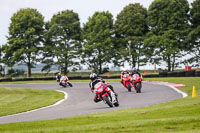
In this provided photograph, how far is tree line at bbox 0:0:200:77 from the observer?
61875 mm

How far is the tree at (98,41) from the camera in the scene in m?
66.5

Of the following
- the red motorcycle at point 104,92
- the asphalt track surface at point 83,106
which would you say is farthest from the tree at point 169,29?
the red motorcycle at point 104,92

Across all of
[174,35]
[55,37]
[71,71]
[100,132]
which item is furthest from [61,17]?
[100,132]

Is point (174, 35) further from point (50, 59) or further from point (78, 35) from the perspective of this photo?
point (50, 59)

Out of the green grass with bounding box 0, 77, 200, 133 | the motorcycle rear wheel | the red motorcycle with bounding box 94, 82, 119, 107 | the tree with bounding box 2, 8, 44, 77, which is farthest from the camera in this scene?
the tree with bounding box 2, 8, 44, 77

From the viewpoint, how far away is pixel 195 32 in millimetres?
59750

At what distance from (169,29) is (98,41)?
11.7 m

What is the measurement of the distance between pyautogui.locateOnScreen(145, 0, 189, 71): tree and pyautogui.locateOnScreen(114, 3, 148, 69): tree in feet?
8.37

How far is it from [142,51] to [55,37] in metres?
15.5

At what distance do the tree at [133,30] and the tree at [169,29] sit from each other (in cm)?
255

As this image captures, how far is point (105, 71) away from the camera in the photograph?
69562 millimetres

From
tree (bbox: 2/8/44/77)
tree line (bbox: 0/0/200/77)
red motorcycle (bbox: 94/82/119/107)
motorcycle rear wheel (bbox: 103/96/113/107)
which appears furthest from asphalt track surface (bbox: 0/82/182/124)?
tree (bbox: 2/8/44/77)

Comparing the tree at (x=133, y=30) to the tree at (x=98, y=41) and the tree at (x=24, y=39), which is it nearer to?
the tree at (x=98, y=41)

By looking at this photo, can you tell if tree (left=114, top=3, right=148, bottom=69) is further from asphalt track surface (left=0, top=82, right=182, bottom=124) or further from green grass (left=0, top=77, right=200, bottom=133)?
green grass (left=0, top=77, right=200, bottom=133)
